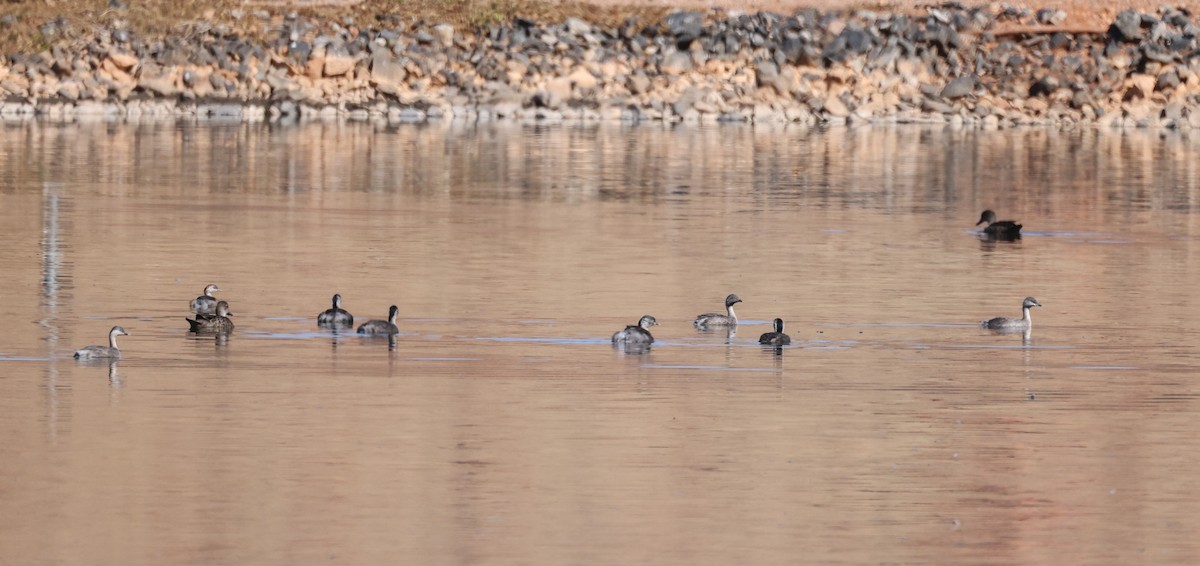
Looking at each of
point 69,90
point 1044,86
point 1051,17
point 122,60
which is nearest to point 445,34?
point 122,60

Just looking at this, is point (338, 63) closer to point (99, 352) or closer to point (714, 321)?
point (714, 321)

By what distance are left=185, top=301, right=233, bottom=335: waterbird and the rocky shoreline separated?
49.6m

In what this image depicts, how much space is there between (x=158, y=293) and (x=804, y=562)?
1405 centimetres

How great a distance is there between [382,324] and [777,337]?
12.4 feet

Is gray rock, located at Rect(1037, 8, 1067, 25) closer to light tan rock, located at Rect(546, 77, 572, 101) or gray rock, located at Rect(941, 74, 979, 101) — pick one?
gray rock, located at Rect(941, 74, 979, 101)

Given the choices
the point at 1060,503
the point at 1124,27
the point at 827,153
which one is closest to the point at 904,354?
the point at 1060,503

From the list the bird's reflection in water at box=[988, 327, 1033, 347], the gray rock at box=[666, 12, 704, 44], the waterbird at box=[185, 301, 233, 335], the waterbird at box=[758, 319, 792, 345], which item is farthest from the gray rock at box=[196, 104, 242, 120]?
the waterbird at box=[758, 319, 792, 345]

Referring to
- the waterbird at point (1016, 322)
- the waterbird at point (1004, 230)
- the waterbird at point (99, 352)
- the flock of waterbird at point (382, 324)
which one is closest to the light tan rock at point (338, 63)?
the waterbird at point (1004, 230)

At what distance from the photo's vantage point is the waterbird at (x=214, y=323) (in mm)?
23656

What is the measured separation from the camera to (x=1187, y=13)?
82.4 m

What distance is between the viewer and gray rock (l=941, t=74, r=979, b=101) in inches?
3081

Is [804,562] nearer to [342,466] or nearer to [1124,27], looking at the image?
[342,466]

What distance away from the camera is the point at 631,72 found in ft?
252

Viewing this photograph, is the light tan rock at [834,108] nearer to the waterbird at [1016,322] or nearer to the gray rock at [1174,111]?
the gray rock at [1174,111]
